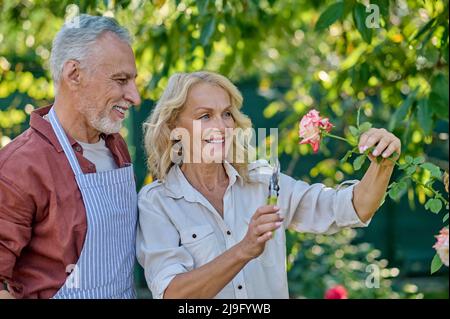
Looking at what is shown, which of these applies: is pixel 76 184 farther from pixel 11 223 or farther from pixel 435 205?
pixel 435 205

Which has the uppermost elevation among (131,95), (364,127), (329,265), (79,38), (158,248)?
(79,38)

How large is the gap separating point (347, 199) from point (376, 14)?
690mm

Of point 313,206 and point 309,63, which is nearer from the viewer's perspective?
point 313,206

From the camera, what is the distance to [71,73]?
2.50m

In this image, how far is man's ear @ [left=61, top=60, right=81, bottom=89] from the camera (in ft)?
8.19

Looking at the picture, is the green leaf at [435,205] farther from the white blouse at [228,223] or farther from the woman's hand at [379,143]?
the white blouse at [228,223]

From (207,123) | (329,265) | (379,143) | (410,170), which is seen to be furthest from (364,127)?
(329,265)

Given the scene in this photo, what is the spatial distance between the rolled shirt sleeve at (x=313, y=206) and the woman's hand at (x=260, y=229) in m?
0.44

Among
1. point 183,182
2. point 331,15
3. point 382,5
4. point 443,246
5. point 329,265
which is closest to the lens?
point 443,246

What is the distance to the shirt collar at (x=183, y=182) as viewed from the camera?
8.30 ft

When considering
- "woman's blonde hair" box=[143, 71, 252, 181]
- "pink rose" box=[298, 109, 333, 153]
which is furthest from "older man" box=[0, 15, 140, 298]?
"pink rose" box=[298, 109, 333, 153]

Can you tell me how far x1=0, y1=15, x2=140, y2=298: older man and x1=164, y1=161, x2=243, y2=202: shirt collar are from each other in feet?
0.40

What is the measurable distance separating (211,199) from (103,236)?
14.3 inches
